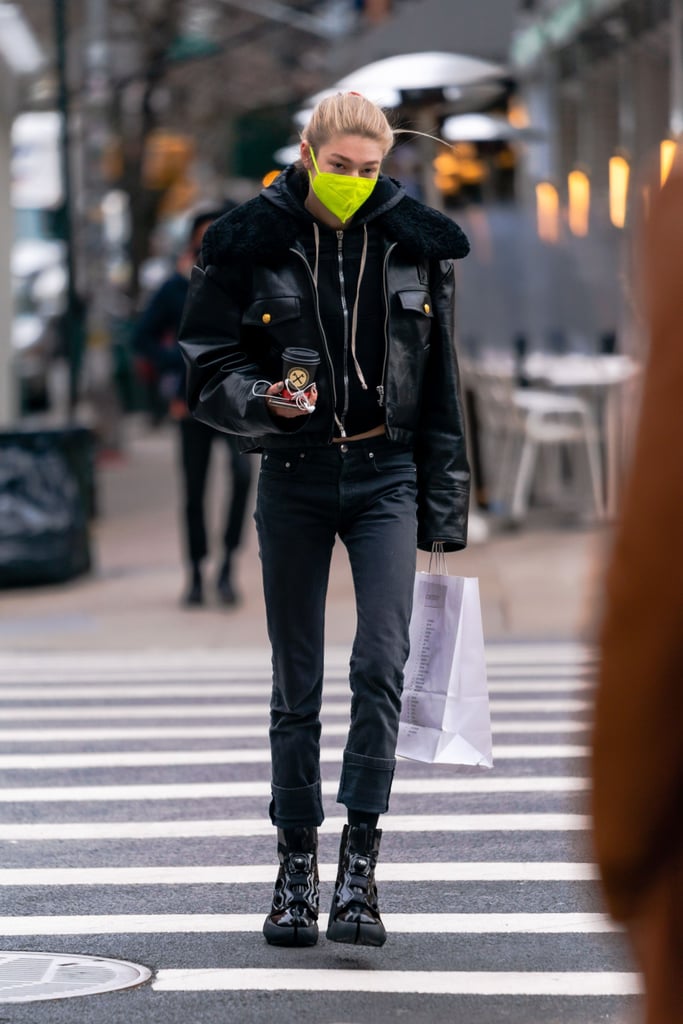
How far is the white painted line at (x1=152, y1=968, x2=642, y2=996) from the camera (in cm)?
432

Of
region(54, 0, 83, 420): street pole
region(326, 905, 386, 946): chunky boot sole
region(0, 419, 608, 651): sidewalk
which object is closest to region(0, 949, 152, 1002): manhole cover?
region(326, 905, 386, 946): chunky boot sole

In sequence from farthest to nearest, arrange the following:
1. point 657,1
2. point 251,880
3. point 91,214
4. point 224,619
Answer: point 91,214, point 657,1, point 224,619, point 251,880

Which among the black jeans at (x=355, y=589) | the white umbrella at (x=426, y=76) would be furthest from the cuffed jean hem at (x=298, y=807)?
the white umbrella at (x=426, y=76)

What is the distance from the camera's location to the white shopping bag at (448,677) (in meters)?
4.64

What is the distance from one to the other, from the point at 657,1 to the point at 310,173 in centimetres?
1332

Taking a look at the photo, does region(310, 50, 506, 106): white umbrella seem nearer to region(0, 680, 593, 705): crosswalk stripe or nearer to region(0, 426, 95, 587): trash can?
region(0, 426, 95, 587): trash can

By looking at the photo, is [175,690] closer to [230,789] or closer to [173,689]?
[173,689]

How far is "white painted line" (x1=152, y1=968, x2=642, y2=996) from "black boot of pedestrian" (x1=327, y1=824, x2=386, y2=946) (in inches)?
3.5

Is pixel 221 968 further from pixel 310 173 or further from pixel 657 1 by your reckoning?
pixel 657 1

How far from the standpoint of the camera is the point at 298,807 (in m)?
4.61

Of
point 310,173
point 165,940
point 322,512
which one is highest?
point 310,173

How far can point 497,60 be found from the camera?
23.5 m

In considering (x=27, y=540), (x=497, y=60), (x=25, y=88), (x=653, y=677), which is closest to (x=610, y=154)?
(x=497, y=60)

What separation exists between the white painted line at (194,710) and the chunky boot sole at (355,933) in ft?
11.2
